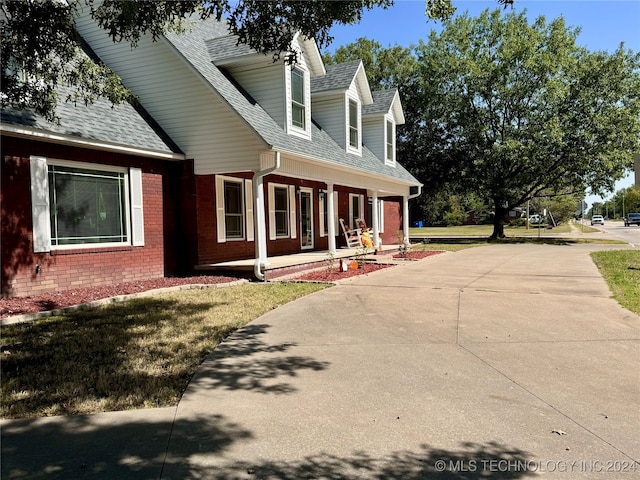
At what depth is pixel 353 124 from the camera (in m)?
17.2

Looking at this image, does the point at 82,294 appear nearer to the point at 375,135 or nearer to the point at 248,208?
the point at 248,208

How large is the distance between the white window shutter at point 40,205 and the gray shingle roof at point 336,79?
10.2 metres

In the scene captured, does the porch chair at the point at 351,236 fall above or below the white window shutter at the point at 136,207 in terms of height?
below

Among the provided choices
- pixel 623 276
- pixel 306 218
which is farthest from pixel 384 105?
pixel 623 276

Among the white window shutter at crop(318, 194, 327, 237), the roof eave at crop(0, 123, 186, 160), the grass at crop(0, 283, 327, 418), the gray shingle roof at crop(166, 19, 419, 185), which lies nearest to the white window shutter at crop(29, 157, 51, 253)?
the roof eave at crop(0, 123, 186, 160)

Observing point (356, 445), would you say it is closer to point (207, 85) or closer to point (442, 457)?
point (442, 457)

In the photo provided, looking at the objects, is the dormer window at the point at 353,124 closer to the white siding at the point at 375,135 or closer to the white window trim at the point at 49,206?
the white siding at the point at 375,135

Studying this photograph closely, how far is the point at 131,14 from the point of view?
20.3 feet

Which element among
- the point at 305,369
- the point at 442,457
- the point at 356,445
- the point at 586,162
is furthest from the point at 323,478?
the point at 586,162

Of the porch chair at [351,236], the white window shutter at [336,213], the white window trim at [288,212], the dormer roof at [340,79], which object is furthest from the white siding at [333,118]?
the porch chair at [351,236]

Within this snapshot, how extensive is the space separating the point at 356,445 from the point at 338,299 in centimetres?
537

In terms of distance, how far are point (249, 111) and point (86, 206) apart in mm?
4513

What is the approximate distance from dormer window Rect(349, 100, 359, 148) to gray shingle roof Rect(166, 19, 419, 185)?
1.25 meters

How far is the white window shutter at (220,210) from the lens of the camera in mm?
12219
